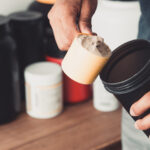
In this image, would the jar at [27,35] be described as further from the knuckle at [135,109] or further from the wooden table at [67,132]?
the knuckle at [135,109]

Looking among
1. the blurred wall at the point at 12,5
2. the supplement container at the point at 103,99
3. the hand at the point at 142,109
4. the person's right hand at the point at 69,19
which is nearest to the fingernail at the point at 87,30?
the person's right hand at the point at 69,19

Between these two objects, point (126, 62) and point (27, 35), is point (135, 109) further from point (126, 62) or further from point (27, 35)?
point (27, 35)

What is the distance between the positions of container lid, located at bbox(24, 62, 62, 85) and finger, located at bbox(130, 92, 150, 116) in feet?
1.41

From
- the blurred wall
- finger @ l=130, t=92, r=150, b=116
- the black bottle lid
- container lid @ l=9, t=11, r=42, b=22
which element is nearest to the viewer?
finger @ l=130, t=92, r=150, b=116

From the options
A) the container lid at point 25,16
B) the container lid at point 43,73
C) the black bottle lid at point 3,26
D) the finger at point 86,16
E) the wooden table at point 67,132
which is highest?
the finger at point 86,16

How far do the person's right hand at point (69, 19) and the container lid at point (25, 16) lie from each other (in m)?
0.34

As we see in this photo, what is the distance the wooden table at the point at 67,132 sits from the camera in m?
0.98

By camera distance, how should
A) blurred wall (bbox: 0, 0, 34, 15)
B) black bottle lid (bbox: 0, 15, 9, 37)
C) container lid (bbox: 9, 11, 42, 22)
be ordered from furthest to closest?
blurred wall (bbox: 0, 0, 34, 15), container lid (bbox: 9, 11, 42, 22), black bottle lid (bbox: 0, 15, 9, 37)

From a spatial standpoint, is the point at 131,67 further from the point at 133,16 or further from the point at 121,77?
the point at 133,16

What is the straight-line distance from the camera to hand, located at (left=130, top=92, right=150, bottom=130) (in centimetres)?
65

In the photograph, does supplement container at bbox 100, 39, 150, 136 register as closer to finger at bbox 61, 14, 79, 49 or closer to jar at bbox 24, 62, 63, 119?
finger at bbox 61, 14, 79, 49

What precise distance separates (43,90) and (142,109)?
45 centimetres

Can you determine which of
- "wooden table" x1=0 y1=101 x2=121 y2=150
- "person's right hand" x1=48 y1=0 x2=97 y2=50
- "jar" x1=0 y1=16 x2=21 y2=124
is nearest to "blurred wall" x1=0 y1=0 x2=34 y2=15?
"jar" x1=0 y1=16 x2=21 y2=124

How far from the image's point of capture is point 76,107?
1.18 metres
